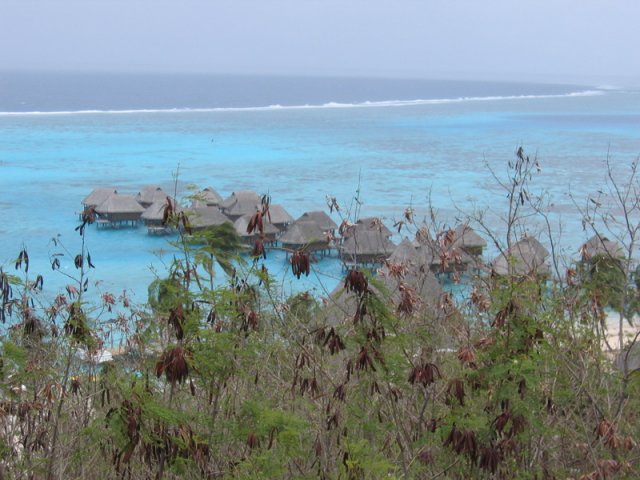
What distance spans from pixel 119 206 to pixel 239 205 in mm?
2208

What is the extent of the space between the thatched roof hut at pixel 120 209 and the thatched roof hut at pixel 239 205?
5.20ft

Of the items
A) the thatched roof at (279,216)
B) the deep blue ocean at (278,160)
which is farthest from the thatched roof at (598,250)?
the thatched roof at (279,216)

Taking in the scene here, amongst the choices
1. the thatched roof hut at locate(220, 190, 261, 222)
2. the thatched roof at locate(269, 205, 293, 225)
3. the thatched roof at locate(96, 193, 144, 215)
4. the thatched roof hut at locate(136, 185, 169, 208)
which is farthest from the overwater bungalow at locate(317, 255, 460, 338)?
the thatched roof hut at locate(136, 185, 169, 208)

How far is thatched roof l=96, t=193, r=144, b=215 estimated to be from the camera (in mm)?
15828

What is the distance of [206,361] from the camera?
7.33 feet

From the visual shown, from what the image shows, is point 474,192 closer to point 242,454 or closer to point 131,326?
point 131,326

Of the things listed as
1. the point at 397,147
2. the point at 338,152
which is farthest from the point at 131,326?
the point at 397,147

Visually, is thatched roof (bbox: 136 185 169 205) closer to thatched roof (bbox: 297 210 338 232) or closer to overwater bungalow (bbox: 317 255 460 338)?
thatched roof (bbox: 297 210 338 232)

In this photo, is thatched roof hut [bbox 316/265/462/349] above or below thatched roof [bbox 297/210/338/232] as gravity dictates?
above

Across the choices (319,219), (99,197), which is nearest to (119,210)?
(99,197)

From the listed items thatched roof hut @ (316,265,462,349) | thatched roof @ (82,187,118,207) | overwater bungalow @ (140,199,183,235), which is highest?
thatched roof hut @ (316,265,462,349)

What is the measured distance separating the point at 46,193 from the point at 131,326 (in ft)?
50.5

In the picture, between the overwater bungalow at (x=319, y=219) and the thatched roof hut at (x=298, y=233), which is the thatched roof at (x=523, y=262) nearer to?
the thatched roof hut at (x=298, y=233)

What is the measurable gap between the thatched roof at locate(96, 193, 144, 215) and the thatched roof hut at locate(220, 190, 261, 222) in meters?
1.58
